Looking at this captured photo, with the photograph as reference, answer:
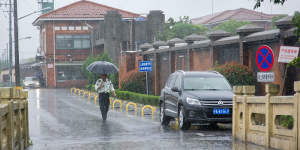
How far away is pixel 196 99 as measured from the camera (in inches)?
637

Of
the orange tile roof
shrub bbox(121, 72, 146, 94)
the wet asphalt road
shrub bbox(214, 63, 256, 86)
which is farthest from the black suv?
the orange tile roof

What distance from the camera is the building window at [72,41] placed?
74.3 meters

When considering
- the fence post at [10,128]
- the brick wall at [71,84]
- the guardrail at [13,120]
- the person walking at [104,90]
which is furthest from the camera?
the brick wall at [71,84]

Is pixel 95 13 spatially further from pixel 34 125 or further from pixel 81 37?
pixel 34 125

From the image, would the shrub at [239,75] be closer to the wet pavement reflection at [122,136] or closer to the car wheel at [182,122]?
the wet pavement reflection at [122,136]

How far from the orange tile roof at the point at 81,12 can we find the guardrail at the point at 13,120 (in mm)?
61420

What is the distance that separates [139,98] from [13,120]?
2370cm

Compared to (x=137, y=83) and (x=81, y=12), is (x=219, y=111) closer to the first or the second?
(x=137, y=83)

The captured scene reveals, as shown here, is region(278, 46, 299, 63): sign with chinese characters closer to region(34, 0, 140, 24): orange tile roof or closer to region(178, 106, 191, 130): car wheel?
region(178, 106, 191, 130): car wheel

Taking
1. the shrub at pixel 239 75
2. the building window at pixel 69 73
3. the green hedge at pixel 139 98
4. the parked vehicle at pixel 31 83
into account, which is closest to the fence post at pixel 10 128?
the shrub at pixel 239 75

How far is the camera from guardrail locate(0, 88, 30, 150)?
8.97m

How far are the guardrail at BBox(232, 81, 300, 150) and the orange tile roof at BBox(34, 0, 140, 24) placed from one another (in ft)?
200

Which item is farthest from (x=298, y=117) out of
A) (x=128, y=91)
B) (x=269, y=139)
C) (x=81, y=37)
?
(x=81, y=37)

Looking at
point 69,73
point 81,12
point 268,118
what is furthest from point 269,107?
point 81,12
